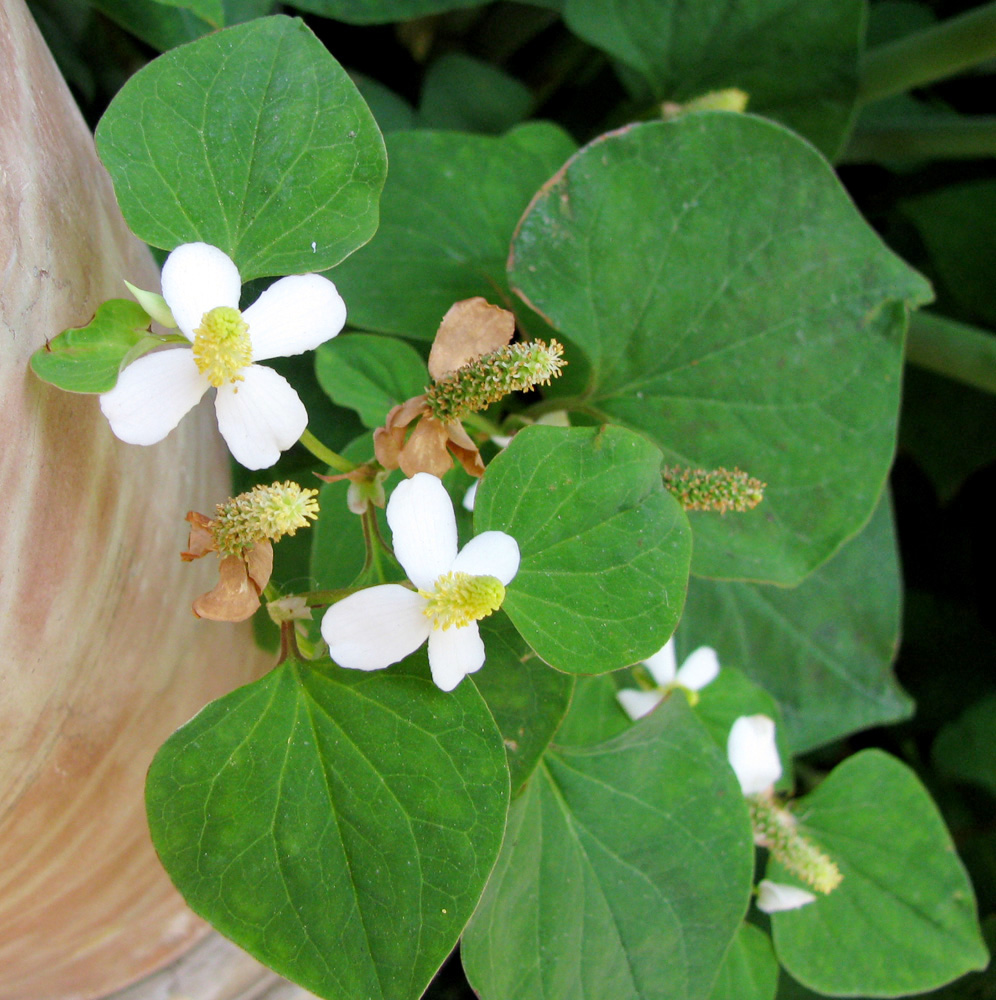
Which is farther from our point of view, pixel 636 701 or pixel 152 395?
pixel 636 701

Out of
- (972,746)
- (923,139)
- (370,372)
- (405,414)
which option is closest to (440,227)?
(370,372)

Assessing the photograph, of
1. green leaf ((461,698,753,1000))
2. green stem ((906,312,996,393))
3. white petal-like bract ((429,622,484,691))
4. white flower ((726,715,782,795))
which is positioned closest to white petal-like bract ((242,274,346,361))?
white petal-like bract ((429,622,484,691))

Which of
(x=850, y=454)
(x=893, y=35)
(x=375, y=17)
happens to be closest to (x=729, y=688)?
(x=850, y=454)

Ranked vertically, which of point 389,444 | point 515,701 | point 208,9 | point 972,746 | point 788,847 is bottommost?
point 972,746

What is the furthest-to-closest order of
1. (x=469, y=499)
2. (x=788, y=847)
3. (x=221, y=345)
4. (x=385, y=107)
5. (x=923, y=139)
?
1. (x=923, y=139)
2. (x=385, y=107)
3. (x=788, y=847)
4. (x=469, y=499)
5. (x=221, y=345)

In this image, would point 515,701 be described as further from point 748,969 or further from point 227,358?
point 748,969

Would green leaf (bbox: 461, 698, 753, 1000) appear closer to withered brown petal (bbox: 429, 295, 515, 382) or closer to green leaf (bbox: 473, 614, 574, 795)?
green leaf (bbox: 473, 614, 574, 795)

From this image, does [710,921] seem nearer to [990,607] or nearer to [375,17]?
[375,17]
